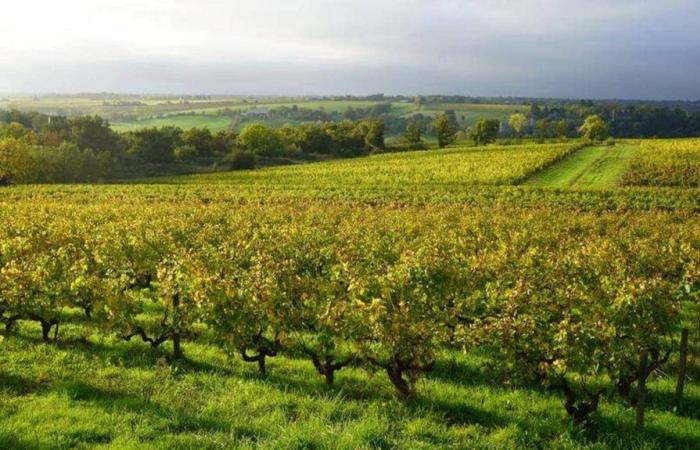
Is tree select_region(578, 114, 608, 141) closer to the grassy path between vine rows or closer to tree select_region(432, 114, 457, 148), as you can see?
the grassy path between vine rows

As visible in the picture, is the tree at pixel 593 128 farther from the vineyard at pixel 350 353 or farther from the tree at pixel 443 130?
the vineyard at pixel 350 353

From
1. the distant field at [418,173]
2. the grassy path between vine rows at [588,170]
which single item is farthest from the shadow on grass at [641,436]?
the distant field at [418,173]

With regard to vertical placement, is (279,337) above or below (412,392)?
above

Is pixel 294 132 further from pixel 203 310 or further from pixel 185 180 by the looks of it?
pixel 203 310

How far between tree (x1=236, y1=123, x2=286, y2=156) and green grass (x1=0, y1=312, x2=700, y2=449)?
89832mm


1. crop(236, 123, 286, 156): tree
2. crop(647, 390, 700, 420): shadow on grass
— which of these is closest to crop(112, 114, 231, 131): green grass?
crop(236, 123, 286, 156): tree

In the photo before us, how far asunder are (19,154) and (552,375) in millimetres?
68672

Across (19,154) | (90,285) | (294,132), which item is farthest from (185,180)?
(90,285)

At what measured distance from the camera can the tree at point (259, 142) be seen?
328 ft

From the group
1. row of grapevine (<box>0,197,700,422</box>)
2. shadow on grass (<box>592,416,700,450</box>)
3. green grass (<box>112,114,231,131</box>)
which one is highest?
green grass (<box>112,114,231,131</box>)

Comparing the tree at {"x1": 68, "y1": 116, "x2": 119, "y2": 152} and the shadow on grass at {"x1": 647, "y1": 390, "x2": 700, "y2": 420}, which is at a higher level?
the tree at {"x1": 68, "y1": 116, "x2": 119, "y2": 152}

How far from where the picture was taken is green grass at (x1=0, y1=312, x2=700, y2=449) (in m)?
8.27

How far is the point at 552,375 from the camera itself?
990cm

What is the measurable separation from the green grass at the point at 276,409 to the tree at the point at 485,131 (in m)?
101
